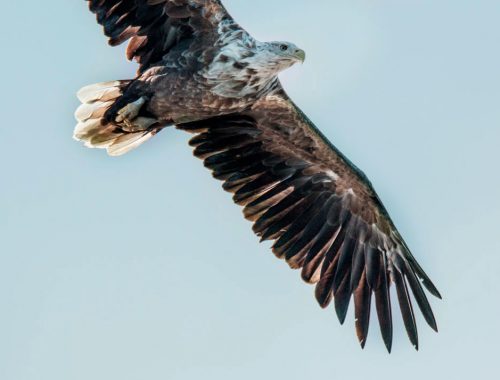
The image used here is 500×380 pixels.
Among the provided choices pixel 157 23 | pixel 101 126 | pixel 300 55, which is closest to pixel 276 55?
pixel 300 55

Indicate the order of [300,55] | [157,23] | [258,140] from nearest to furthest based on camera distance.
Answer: [300,55] < [157,23] < [258,140]

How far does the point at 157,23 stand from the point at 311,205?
11.0 ft

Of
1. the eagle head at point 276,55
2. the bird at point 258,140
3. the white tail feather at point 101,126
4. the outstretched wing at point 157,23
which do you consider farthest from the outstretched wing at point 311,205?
the outstretched wing at point 157,23

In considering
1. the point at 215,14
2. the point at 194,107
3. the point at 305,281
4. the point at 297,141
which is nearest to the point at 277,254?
the point at 305,281

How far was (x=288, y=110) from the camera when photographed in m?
12.5

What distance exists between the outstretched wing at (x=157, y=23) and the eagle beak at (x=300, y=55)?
3.03 feet

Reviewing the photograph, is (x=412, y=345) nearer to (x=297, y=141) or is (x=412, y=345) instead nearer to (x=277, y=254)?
(x=277, y=254)

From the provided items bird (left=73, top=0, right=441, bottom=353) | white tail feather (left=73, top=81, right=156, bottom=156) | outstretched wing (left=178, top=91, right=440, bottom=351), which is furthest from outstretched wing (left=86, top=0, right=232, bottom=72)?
outstretched wing (left=178, top=91, right=440, bottom=351)

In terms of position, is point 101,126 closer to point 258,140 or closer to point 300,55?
point 258,140

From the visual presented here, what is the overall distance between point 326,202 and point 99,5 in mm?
4111

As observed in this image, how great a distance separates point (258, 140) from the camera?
13.0 m

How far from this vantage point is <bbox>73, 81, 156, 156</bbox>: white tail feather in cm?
1209

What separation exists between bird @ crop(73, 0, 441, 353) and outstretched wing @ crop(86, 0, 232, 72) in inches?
0.5

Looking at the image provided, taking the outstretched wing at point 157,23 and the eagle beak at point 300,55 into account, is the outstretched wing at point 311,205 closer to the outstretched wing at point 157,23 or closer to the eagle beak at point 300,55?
the eagle beak at point 300,55
